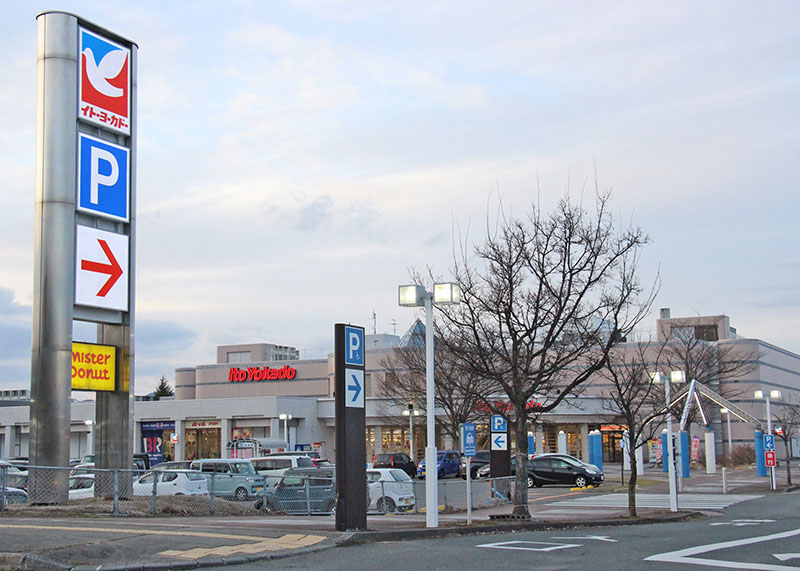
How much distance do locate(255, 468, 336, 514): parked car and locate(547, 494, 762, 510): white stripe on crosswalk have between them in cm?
884

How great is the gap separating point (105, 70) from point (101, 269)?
19.0ft

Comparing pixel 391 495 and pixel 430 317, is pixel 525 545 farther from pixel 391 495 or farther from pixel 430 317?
pixel 391 495

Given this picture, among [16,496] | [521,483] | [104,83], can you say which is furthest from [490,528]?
[104,83]

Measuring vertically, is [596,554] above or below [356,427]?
below

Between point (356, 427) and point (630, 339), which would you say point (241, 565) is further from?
point (630, 339)

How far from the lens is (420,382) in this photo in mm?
53438

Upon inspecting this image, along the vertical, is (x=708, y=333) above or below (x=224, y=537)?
above

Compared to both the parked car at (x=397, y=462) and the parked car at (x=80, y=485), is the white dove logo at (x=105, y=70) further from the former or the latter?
the parked car at (x=397, y=462)

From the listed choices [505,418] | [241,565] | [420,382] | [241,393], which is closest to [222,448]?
[241,393]

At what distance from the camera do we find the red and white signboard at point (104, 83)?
953 inches

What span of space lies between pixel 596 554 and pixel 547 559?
1.20 metres

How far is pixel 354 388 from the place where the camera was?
56.9 ft

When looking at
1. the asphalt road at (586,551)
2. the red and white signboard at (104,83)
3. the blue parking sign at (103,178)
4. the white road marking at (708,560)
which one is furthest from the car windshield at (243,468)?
the white road marking at (708,560)

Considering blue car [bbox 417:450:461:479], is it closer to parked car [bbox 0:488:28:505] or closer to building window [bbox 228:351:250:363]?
parked car [bbox 0:488:28:505]
